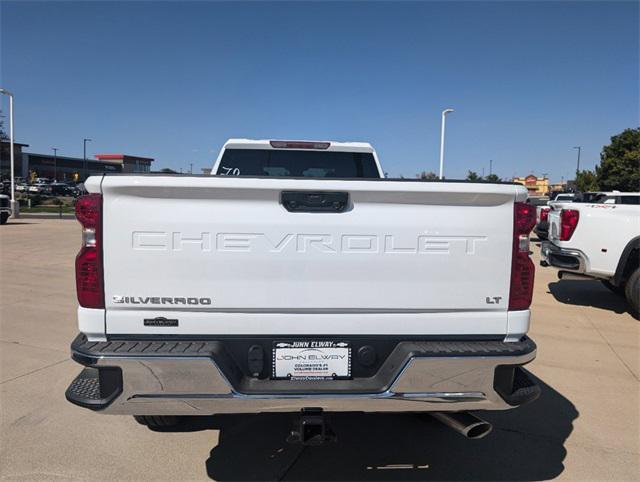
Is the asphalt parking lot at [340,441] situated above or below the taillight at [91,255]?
below

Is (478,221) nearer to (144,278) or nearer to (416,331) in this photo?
(416,331)

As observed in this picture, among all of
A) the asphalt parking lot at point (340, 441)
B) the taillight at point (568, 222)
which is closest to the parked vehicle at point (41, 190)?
the asphalt parking lot at point (340, 441)

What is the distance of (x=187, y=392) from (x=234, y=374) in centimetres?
23

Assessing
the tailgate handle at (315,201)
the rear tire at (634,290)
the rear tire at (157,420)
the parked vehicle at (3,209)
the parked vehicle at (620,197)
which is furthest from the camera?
the parked vehicle at (3,209)

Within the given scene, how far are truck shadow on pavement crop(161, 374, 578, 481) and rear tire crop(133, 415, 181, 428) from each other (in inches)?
5.9

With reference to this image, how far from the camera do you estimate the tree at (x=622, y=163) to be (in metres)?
36.8

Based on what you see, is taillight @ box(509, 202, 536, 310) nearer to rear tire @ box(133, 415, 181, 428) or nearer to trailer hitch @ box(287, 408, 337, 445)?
trailer hitch @ box(287, 408, 337, 445)

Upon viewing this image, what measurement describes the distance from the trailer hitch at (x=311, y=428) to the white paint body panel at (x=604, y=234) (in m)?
6.11

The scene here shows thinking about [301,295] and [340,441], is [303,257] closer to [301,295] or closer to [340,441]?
[301,295]

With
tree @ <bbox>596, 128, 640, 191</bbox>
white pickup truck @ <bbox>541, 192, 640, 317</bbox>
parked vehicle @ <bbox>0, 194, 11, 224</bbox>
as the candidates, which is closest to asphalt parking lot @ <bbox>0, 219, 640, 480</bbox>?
white pickup truck @ <bbox>541, 192, 640, 317</bbox>

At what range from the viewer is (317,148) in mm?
4555

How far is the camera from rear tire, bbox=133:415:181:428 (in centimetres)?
335

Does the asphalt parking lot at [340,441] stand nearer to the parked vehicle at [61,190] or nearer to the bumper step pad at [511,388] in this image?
the bumper step pad at [511,388]

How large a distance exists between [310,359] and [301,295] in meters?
0.33
